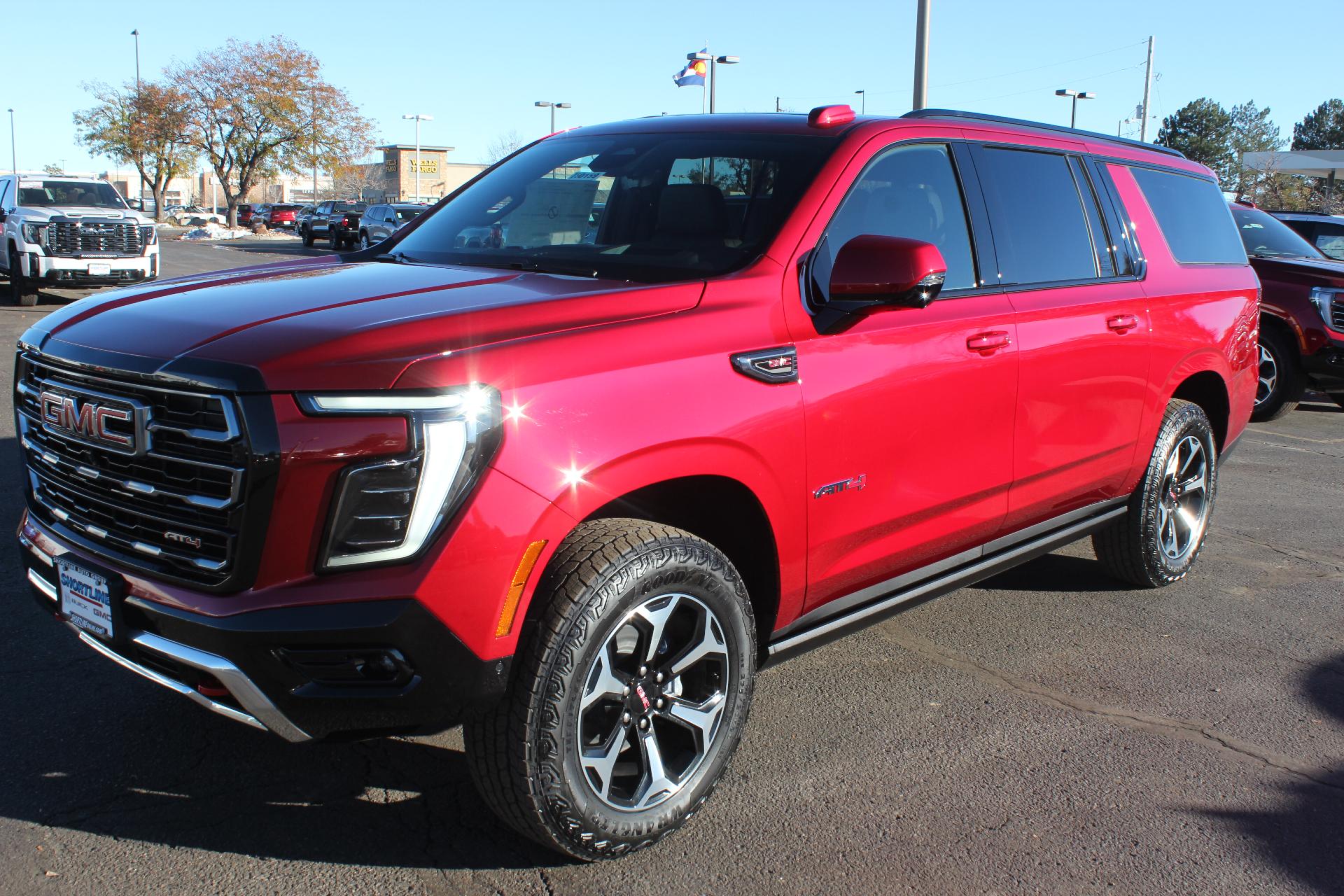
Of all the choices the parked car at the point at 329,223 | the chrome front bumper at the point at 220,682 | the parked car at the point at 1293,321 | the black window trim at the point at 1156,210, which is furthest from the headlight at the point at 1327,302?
the parked car at the point at 329,223

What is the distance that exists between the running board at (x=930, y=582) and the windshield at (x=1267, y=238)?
7.40 metres

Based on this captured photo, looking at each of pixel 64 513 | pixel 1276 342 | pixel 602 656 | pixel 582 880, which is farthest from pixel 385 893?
pixel 1276 342

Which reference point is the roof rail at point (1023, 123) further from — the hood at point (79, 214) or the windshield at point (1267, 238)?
the hood at point (79, 214)

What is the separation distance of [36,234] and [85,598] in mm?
16162

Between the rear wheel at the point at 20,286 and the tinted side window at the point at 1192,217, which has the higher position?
the tinted side window at the point at 1192,217

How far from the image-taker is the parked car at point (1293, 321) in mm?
10125

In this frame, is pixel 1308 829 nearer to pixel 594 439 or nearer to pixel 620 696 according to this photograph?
pixel 620 696

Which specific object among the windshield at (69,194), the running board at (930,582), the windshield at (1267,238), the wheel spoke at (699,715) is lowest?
the wheel spoke at (699,715)

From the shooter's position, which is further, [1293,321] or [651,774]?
[1293,321]

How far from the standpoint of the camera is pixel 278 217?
181 ft

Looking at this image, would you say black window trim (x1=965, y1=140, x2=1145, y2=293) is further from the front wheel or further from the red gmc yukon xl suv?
the front wheel

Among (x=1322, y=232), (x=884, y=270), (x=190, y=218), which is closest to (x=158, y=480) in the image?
(x=884, y=270)

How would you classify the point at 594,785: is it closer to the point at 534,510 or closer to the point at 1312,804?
the point at 534,510

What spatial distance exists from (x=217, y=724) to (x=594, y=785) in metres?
1.47
